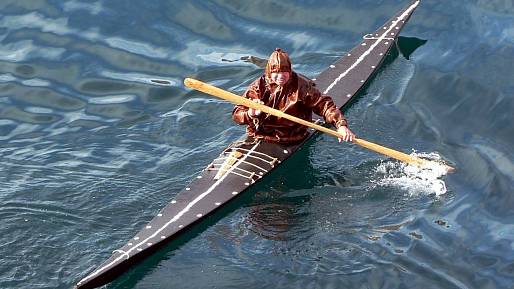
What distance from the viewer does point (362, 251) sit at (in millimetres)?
9977

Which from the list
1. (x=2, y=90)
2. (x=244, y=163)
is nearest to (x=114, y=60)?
(x=2, y=90)

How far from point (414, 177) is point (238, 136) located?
223 cm

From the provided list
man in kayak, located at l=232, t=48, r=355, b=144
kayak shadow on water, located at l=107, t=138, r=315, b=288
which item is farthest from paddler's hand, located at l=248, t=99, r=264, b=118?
kayak shadow on water, located at l=107, t=138, r=315, b=288

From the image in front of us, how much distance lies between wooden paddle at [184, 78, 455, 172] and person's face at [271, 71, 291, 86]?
32cm

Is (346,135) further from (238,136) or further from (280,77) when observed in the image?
(238,136)

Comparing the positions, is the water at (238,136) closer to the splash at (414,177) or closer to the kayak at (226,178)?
the splash at (414,177)

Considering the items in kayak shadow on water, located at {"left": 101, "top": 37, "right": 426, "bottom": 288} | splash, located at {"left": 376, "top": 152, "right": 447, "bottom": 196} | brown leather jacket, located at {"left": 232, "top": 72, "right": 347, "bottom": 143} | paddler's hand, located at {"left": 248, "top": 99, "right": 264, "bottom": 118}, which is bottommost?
kayak shadow on water, located at {"left": 101, "top": 37, "right": 426, "bottom": 288}

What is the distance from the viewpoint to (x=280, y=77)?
10938mm

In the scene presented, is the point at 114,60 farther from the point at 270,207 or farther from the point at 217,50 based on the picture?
the point at 270,207

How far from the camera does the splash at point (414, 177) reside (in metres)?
11.0

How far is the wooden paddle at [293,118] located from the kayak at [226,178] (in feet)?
2.14

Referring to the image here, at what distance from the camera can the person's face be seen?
10.9 meters

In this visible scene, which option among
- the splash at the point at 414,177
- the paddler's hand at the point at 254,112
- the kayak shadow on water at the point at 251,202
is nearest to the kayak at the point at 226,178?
the kayak shadow on water at the point at 251,202

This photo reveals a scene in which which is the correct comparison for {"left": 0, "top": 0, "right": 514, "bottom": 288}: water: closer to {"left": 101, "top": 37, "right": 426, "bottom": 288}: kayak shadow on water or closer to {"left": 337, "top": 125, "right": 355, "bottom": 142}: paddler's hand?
{"left": 101, "top": 37, "right": 426, "bottom": 288}: kayak shadow on water
